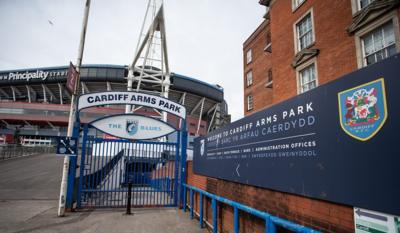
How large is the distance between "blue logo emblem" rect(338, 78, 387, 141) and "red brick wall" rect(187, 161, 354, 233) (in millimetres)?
749

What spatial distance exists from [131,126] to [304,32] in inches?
428

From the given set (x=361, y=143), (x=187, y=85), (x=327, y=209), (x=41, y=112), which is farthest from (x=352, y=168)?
(x=41, y=112)

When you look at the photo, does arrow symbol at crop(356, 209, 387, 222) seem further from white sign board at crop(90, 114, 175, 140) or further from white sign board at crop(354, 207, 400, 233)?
white sign board at crop(90, 114, 175, 140)

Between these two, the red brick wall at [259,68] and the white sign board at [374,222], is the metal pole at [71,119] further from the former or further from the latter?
the red brick wall at [259,68]

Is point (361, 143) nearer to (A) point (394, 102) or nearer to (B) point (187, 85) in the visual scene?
(A) point (394, 102)

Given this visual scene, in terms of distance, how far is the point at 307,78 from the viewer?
41.4ft

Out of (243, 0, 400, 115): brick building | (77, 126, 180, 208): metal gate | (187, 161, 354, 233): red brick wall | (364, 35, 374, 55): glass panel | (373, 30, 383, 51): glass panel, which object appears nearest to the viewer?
(187, 161, 354, 233): red brick wall

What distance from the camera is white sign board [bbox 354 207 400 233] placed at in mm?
1809

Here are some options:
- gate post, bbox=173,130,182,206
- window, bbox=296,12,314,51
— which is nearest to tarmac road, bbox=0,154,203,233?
gate post, bbox=173,130,182,206

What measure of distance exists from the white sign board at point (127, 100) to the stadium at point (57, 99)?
32.2 m

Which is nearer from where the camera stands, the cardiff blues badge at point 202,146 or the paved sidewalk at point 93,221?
the paved sidewalk at point 93,221

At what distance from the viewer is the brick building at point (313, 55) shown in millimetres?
2758

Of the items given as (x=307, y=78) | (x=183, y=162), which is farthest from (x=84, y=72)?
(x=183, y=162)

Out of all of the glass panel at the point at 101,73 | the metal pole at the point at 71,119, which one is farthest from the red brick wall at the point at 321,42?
the glass panel at the point at 101,73
